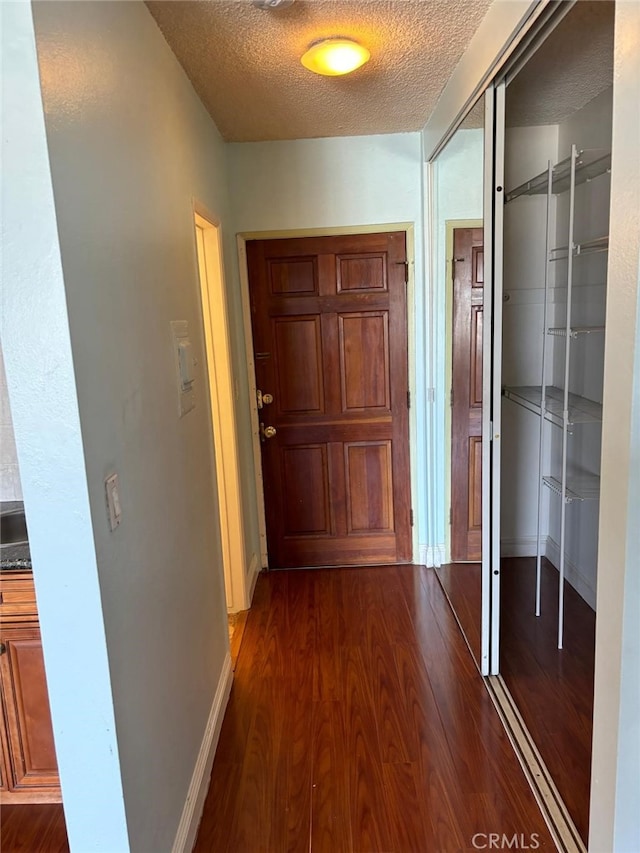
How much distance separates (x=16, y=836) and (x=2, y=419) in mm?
1338

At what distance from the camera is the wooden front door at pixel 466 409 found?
284cm

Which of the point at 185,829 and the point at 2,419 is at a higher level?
the point at 2,419

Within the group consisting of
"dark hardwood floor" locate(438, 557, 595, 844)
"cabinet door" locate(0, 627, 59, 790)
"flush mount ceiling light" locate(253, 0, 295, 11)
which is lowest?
"dark hardwood floor" locate(438, 557, 595, 844)

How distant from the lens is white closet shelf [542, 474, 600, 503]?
2387 mm

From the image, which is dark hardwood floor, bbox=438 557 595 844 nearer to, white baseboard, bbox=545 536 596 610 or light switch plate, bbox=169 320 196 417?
white baseboard, bbox=545 536 596 610

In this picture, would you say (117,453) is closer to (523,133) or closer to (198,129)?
(198,129)

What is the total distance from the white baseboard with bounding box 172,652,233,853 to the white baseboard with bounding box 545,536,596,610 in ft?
5.88

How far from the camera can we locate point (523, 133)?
2799mm

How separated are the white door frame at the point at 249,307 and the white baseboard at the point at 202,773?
51.2 inches

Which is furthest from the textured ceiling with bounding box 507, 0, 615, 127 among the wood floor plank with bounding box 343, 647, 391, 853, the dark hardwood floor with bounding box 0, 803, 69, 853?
the dark hardwood floor with bounding box 0, 803, 69, 853

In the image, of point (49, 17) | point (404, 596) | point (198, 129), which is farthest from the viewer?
point (404, 596)

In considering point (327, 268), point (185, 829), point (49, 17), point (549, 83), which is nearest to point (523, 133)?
point (549, 83)

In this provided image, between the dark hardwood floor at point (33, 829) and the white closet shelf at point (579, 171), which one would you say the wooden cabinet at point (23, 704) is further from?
the white closet shelf at point (579, 171)

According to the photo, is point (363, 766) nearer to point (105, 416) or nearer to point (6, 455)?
point (105, 416)
